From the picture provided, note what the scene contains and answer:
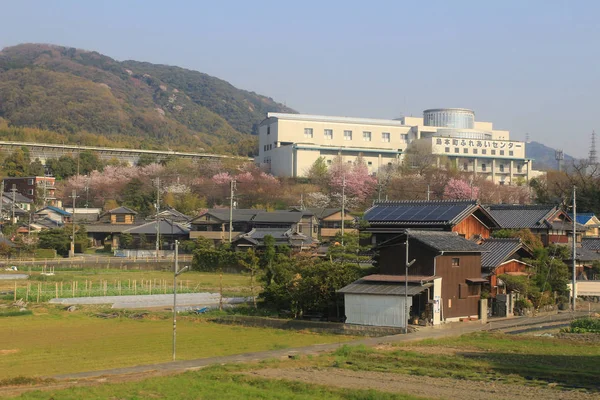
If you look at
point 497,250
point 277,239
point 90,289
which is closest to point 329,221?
point 277,239

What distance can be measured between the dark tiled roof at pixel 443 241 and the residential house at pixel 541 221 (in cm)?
992

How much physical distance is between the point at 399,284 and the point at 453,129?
6508 centimetres

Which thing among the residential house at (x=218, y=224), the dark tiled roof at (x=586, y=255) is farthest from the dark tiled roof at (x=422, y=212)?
the residential house at (x=218, y=224)

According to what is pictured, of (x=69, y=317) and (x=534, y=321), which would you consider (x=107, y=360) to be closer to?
(x=69, y=317)

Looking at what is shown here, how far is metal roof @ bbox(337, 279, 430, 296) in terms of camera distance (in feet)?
82.4

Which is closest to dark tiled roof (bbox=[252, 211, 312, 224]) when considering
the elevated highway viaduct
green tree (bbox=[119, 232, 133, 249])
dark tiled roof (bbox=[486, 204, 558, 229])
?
green tree (bbox=[119, 232, 133, 249])

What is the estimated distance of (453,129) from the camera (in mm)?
88562

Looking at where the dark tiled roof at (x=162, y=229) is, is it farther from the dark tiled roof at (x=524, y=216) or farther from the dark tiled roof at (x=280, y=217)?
the dark tiled roof at (x=524, y=216)

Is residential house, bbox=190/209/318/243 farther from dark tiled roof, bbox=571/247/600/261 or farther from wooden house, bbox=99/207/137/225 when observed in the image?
dark tiled roof, bbox=571/247/600/261

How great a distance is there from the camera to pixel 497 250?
1204 inches

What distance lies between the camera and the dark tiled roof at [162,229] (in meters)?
61.8

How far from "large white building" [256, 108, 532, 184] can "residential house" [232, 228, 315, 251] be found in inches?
907

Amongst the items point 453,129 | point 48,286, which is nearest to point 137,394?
point 48,286

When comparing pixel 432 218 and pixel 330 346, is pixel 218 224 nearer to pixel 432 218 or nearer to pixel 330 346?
pixel 432 218
